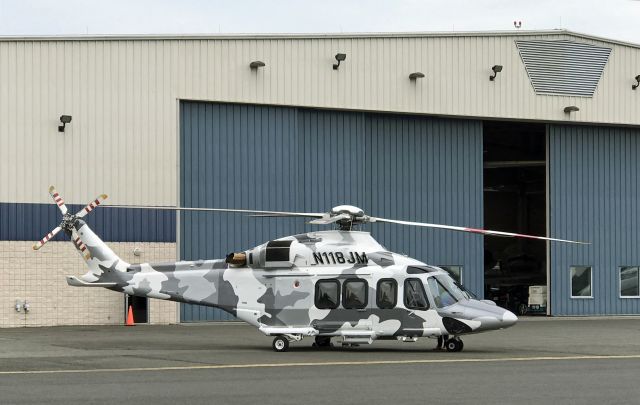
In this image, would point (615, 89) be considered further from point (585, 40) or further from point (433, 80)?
point (433, 80)

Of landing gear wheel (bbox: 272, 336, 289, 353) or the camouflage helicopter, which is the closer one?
the camouflage helicopter

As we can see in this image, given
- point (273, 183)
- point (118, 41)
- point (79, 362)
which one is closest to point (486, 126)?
Result: point (273, 183)

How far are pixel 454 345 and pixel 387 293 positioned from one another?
1.88 metres

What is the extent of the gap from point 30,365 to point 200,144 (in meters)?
17.4

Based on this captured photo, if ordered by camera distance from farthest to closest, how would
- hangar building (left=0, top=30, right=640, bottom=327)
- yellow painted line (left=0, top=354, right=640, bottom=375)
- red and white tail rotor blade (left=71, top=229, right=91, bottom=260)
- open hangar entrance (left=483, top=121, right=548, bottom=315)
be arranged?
open hangar entrance (left=483, top=121, right=548, bottom=315), hangar building (left=0, top=30, right=640, bottom=327), red and white tail rotor blade (left=71, top=229, right=91, bottom=260), yellow painted line (left=0, top=354, right=640, bottom=375)

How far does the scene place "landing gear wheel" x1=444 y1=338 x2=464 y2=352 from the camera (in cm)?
2419

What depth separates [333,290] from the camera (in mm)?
24609

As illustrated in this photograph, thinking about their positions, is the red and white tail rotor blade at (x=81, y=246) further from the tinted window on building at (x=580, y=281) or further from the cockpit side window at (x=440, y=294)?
the tinted window on building at (x=580, y=281)

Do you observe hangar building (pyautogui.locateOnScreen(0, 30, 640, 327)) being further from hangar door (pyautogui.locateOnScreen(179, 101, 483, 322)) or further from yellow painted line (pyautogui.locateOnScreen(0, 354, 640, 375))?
yellow painted line (pyautogui.locateOnScreen(0, 354, 640, 375))

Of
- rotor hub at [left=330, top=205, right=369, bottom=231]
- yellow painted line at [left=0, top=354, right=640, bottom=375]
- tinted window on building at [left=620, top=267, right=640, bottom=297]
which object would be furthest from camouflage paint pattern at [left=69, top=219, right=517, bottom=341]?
tinted window on building at [left=620, top=267, right=640, bottom=297]

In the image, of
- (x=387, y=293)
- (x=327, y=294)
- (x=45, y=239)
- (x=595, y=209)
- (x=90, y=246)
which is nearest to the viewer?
(x=387, y=293)

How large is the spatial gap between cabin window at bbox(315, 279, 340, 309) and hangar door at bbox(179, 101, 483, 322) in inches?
495

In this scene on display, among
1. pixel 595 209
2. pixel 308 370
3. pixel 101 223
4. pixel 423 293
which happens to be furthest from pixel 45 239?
pixel 595 209

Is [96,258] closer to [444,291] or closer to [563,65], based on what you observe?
[444,291]
